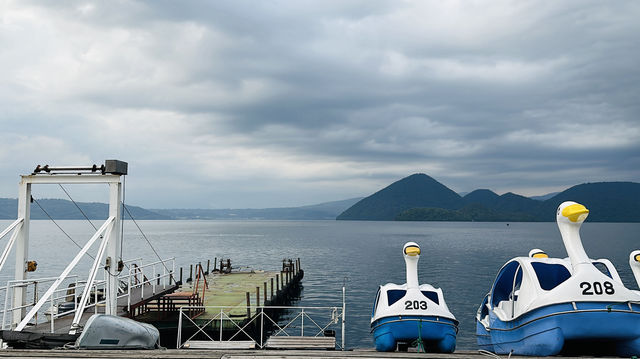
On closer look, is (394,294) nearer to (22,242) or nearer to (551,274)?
(551,274)

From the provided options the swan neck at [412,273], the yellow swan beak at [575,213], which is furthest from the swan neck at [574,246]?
the swan neck at [412,273]

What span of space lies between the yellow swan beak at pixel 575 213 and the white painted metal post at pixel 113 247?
13.4m

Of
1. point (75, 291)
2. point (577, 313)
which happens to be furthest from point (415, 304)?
point (75, 291)

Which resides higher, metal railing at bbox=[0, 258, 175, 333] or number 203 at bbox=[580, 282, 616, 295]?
number 203 at bbox=[580, 282, 616, 295]

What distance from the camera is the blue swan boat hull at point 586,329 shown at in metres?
10.5

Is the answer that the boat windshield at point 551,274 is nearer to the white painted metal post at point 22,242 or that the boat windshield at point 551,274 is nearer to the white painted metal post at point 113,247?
the white painted metal post at point 113,247

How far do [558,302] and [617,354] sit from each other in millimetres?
1920

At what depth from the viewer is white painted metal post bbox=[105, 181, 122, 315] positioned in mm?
15328

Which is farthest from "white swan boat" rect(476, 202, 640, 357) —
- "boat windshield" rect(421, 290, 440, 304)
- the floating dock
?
the floating dock

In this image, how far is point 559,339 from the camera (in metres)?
10.7

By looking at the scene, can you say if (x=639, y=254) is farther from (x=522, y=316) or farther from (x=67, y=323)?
(x=67, y=323)

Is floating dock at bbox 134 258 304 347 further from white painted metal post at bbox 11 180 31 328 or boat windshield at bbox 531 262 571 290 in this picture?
boat windshield at bbox 531 262 571 290

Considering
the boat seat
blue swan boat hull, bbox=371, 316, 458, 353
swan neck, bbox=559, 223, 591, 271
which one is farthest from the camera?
blue swan boat hull, bbox=371, 316, 458, 353

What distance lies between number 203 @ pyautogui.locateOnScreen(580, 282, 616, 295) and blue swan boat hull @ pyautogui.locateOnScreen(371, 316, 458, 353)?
5.12 meters
